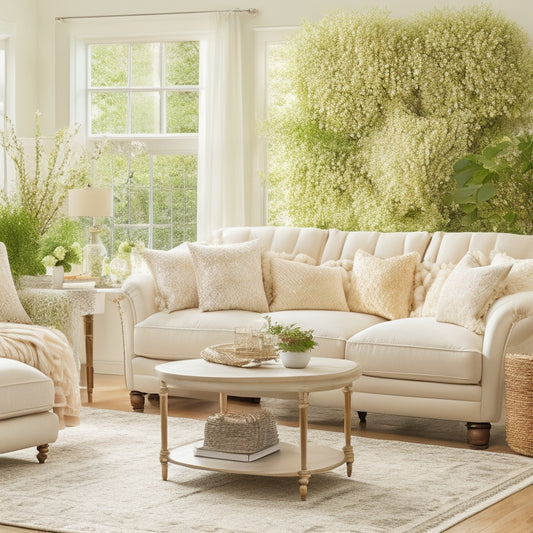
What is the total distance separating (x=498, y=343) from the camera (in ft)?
15.4

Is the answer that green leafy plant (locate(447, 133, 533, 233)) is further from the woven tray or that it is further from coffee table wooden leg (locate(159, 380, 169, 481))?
coffee table wooden leg (locate(159, 380, 169, 481))

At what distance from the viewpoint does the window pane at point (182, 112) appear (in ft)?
24.2

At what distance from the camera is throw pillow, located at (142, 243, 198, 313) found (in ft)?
18.8

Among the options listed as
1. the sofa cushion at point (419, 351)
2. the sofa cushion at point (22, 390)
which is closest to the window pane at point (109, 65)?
the sofa cushion at point (419, 351)

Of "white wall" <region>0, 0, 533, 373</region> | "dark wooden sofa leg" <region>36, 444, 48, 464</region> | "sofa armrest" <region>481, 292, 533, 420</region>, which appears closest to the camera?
"dark wooden sofa leg" <region>36, 444, 48, 464</region>

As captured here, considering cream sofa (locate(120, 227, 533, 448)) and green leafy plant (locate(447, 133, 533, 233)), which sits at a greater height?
green leafy plant (locate(447, 133, 533, 233))

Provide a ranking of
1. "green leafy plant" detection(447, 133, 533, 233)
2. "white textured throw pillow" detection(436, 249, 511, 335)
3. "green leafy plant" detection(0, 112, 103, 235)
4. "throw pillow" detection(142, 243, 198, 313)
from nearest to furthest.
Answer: "white textured throw pillow" detection(436, 249, 511, 335), "throw pillow" detection(142, 243, 198, 313), "green leafy plant" detection(447, 133, 533, 233), "green leafy plant" detection(0, 112, 103, 235)

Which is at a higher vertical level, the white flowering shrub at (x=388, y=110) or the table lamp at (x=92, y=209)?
the white flowering shrub at (x=388, y=110)

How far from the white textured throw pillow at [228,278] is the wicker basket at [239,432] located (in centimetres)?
174

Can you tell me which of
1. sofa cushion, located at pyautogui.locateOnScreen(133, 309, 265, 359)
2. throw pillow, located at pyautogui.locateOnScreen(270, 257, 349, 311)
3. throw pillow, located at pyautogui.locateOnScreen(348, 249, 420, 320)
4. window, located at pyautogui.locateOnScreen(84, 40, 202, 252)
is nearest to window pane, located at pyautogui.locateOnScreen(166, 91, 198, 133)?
window, located at pyautogui.locateOnScreen(84, 40, 202, 252)

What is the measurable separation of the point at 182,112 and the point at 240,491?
4.10 metres

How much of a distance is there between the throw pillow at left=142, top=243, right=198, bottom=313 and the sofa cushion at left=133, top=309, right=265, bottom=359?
0.28 feet

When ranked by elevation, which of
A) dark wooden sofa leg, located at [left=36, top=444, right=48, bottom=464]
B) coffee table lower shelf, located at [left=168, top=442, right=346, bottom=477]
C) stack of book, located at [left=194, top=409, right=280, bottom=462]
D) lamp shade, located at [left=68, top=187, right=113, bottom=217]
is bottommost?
dark wooden sofa leg, located at [left=36, top=444, right=48, bottom=464]

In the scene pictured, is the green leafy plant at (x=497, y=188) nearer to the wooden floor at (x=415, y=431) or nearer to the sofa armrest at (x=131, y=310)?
the wooden floor at (x=415, y=431)
